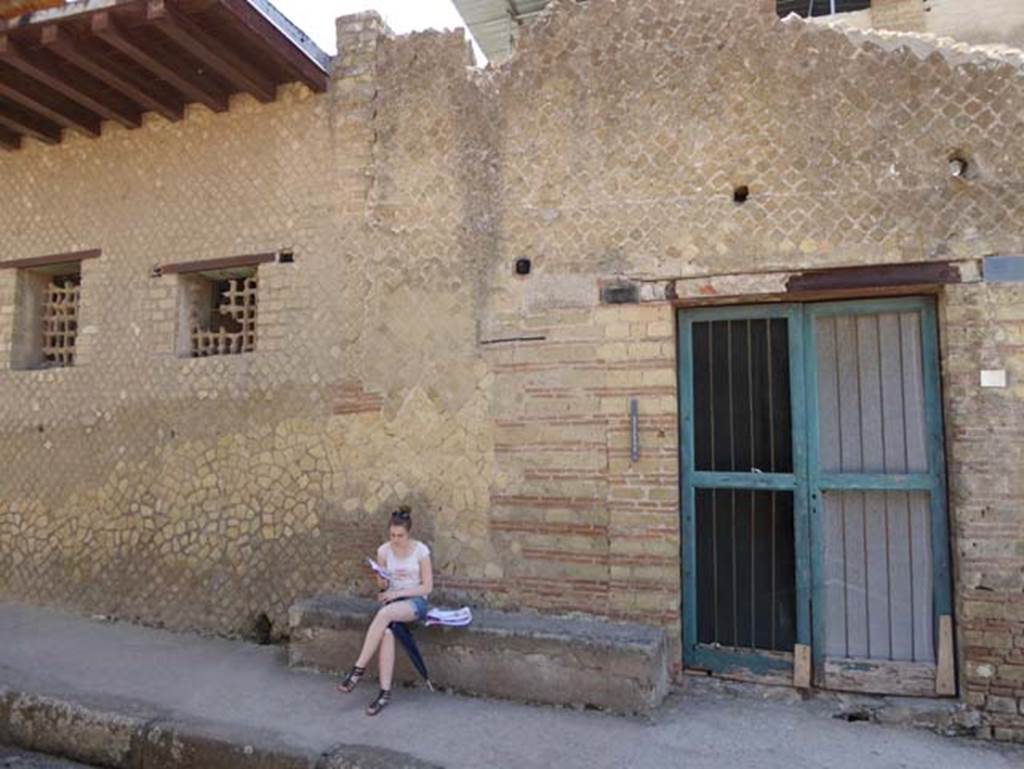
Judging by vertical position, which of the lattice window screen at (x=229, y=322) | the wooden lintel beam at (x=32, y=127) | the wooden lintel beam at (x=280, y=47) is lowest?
the lattice window screen at (x=229, y=322)

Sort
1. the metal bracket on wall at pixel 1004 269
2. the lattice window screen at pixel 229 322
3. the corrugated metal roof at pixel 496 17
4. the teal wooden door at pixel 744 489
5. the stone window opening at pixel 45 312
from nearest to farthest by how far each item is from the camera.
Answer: the metal bracket on wall at pixel 1004 269 → the teal wooden door at pixel 744 489 → the lattice window screen at pixel 229 322 → the stone window opening at pixel 45 312 → the corrugated metal roof at pixel 496 17

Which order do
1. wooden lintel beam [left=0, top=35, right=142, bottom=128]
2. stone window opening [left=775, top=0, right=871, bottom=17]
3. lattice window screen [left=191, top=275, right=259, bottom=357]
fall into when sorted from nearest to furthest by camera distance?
wooden lintel beam [left=0, top=35, right=142, bottom=128], lattice window screen [left=191, top=275, right=259, bottom=357], stone window opening [left=775, top=0, right=871, bottom=17]

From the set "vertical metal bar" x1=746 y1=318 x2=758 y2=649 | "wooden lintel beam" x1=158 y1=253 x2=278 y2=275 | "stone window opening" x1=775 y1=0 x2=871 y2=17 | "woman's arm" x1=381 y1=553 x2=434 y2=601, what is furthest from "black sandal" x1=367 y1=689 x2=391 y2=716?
"stone window opening" x1=775 y1=0 x2=871 y2=17

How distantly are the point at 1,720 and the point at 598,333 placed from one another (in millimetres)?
4363

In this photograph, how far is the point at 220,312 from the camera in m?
6.20

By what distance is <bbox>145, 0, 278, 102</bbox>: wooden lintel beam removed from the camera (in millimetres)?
4863

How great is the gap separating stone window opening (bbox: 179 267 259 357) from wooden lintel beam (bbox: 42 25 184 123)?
1363mm

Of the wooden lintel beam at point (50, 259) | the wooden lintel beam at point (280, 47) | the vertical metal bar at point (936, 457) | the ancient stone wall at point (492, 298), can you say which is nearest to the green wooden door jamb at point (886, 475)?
the vertical metal bar at point (936, 457)

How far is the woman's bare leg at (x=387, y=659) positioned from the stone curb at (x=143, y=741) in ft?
1.81

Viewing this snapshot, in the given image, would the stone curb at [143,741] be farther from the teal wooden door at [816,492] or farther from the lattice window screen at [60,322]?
the lattice window screen at [60,322]

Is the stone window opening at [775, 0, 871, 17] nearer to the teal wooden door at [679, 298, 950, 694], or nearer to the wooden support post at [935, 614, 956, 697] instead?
the teal wooden door at [679, 298, 950, 694]

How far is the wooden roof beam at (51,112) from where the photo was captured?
229 inches

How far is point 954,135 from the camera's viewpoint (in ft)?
Result: 14.7

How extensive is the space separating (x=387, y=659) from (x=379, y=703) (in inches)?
9.5
